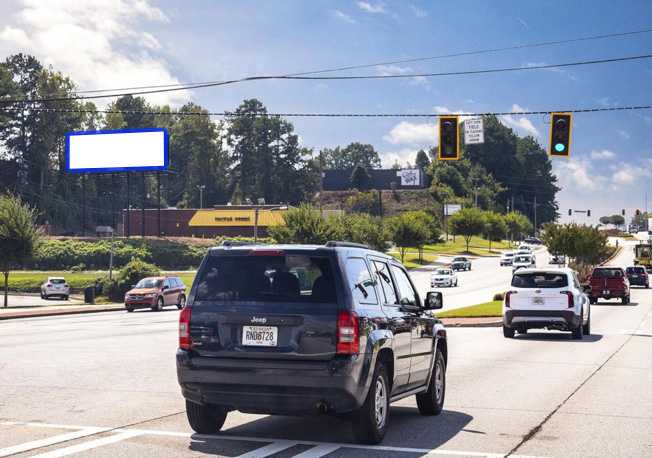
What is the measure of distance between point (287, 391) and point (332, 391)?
1.35 ft

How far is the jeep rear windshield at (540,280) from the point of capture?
2342 centimetres

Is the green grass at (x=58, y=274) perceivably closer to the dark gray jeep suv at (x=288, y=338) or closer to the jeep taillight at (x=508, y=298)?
the jeep taillight at (x=508, y=298)

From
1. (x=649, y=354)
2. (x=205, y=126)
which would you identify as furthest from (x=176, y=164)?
(x=649, y=354)

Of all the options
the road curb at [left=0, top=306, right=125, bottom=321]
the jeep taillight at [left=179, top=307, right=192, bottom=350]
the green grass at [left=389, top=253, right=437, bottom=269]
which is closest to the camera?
the jeep taillight at [left=179, top=307, right=192, bottom=350]

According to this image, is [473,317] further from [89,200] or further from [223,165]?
[223,165]

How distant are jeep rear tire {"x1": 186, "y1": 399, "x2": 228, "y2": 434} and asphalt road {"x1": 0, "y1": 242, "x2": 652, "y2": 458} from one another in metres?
0.12

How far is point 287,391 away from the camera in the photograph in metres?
8.26

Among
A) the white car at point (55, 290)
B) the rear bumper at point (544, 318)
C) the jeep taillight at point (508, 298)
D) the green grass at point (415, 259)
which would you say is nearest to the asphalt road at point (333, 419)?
the rear bumper at point (544, 318)

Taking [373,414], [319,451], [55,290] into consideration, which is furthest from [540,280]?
[55,290]

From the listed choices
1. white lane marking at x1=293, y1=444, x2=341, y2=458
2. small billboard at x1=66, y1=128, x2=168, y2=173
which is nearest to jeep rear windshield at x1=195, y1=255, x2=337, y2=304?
white lane marking at x1=293, y1=444, x2=341, y2=458

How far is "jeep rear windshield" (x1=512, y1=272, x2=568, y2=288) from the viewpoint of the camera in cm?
2342

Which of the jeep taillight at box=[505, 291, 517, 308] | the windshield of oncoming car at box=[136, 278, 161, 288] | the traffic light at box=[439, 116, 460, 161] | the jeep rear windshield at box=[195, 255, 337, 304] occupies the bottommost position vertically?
the windshield of oncoming car at box=[136, 278, 161, 288]

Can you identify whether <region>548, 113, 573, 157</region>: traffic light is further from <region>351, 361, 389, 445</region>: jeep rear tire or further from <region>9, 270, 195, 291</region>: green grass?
<region>9, 270, 195, 291</region>: green grass

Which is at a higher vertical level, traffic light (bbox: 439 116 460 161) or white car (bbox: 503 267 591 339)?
traffic light (bbox: 439 116 460 161)
